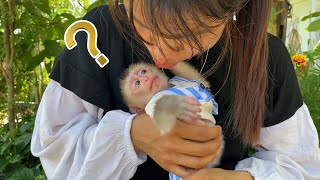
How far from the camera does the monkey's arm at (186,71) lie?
1.02m

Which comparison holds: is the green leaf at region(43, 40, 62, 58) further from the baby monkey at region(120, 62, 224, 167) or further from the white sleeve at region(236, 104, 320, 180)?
the white sleeve at region(236, 104, 320, 180)

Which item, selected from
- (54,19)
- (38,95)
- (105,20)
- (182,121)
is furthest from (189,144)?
(38,95)

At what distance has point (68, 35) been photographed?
3.58 feet

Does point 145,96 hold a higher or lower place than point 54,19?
lower

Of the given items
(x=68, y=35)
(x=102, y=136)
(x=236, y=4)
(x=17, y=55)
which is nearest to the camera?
(x=236, y=4)

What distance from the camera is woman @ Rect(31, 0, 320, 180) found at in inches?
37.4

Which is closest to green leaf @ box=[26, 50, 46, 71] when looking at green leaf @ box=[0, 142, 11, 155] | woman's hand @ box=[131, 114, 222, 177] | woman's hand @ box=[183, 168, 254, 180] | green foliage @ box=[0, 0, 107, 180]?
green foliage @ box=[0, 0, 107, 180]

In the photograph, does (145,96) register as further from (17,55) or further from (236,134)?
(17,55)

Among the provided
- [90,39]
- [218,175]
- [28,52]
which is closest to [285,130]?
[218,175]

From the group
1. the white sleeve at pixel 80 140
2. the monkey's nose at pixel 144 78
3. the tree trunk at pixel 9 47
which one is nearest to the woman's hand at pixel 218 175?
the white sleeve at pixel 80 140

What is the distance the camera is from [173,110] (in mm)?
815

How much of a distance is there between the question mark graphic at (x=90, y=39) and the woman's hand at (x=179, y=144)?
0.61 ft

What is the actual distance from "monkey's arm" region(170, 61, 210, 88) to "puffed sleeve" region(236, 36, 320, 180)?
21 centimetres

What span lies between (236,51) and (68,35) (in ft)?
1.46
